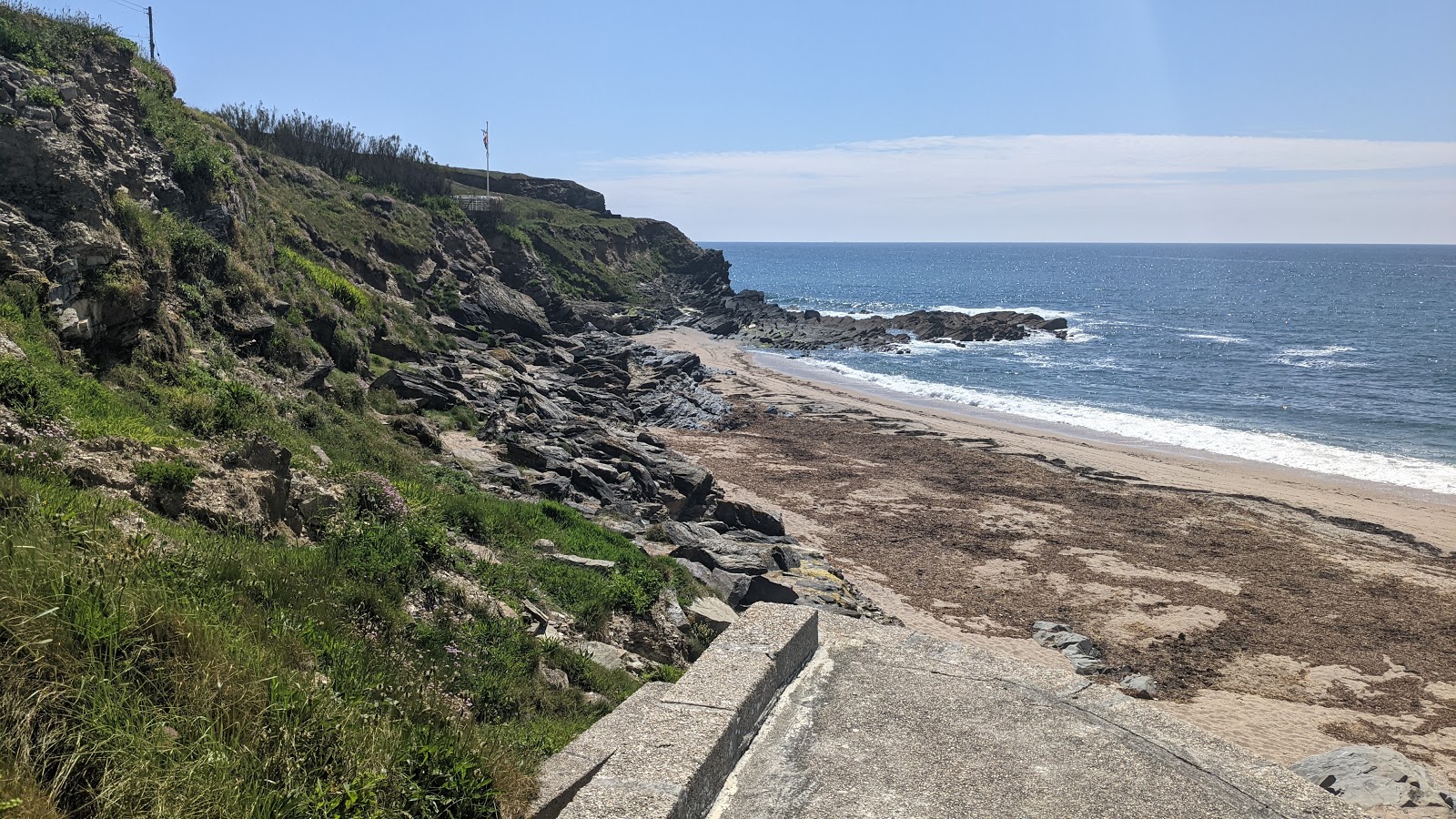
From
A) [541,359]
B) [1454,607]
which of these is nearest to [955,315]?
[541,359]

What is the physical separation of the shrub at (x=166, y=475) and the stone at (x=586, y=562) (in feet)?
15.6

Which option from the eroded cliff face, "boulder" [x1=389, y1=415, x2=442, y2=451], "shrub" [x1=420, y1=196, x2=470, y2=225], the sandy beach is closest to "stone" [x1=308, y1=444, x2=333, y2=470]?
the eroded cliff face

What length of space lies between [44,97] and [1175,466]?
105ft

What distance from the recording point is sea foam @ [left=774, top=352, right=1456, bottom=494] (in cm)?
2884

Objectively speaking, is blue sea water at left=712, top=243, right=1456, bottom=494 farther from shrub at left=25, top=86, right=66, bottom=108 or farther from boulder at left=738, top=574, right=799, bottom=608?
shrub at left=25, top=86, right=66, bottom=108

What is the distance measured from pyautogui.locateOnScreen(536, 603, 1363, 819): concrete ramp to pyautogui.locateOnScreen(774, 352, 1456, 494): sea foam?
2920 cm

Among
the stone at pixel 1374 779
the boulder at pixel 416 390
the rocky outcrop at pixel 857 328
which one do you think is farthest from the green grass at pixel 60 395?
the rocky outcrop at pixel 857 328

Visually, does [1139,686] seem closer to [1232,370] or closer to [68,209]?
[68,209]

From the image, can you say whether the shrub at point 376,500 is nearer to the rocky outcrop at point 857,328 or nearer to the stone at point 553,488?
the stone at point 553,488

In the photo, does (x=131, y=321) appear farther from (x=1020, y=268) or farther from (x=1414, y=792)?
(x=1020, y=268)

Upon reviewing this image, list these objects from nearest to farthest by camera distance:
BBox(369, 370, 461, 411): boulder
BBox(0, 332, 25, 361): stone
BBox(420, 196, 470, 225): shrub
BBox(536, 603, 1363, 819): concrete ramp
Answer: BBox(536, 603, 1363, 819): concrete ramp < BBox(0, 332, 25, 361): stone < BBox(369, 370, 461, 411): boulder < BBox(420, 196, 470, 225): shrub

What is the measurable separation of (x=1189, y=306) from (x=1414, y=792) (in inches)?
3994

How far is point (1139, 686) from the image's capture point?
559 inches

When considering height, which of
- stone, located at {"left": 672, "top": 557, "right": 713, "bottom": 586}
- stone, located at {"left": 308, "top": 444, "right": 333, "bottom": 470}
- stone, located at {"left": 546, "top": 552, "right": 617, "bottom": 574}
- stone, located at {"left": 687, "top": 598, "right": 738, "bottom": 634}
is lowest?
stone, located at {"left": 672, "top": 557, "right": 713, "bottom": 586}
